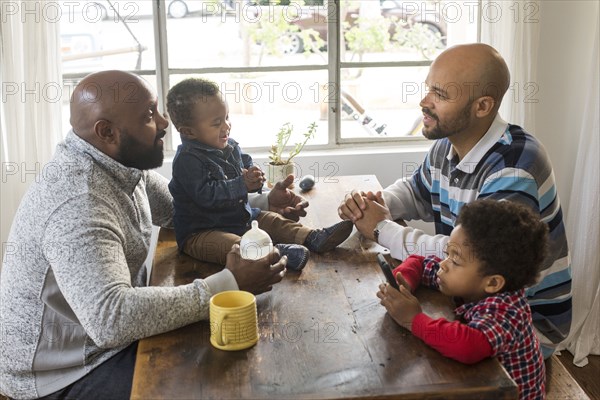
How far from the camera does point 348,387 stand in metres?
1.33

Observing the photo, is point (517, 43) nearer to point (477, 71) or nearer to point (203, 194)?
point (477, 71)

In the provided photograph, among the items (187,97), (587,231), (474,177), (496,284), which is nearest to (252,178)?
(187,97)

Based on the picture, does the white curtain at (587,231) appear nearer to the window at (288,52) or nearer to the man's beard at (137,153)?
the window at (288,52)

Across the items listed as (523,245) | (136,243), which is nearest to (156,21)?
(136,243)

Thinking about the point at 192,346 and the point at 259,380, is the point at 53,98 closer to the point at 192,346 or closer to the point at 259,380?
the point at 192,346

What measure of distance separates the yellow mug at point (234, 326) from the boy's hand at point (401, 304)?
291 millimetres

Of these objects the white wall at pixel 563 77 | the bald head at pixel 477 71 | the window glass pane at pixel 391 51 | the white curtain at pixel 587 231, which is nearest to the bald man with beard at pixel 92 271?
the bald head at pixel 477 71

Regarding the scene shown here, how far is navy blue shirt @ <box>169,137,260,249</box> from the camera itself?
81.3 inches

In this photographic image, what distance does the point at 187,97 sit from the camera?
217cm

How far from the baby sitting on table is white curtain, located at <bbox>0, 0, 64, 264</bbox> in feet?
3.35

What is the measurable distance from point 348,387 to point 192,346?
0.35 m

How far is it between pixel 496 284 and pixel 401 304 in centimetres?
21

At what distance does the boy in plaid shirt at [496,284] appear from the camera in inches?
59.6

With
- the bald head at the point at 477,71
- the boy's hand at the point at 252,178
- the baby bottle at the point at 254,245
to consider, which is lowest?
the baby bottle at the point at 254,245
